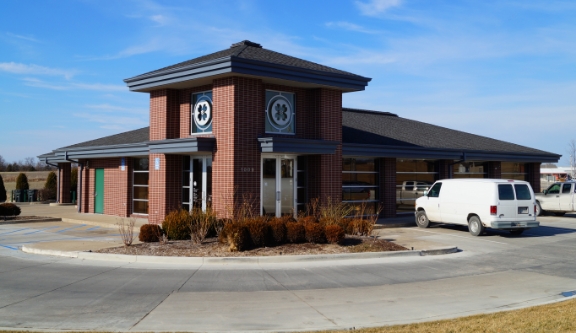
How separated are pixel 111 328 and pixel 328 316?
3.20 m

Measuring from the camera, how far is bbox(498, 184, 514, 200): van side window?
699 inches

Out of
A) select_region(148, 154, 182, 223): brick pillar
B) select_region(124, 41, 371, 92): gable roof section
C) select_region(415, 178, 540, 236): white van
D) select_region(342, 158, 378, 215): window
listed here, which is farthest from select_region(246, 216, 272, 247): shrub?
select_region(342, 158, 378, 215): window

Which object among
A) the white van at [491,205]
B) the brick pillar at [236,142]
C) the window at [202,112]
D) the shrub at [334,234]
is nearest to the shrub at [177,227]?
the brick pillar at [236,142]

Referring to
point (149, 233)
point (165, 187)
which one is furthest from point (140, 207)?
point (149, 233)

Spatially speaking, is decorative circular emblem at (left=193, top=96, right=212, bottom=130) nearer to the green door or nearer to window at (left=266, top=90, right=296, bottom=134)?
window at (left=266, top=90, right=296, bottom=134)

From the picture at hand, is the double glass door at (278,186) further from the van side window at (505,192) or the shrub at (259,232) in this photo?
the van side window at (505,192)

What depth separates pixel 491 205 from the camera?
17656 millimetres

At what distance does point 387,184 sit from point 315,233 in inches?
385

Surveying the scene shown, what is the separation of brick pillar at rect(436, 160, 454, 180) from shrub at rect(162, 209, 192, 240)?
1507 centimetres

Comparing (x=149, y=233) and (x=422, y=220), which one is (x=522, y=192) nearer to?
(x=422, y=220)

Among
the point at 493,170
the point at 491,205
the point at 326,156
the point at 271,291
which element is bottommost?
the point at 271,291

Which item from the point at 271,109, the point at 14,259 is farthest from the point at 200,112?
the point at 14,259

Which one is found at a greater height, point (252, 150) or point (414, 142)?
point (414, 142)

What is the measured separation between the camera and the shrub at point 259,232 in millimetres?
14172
